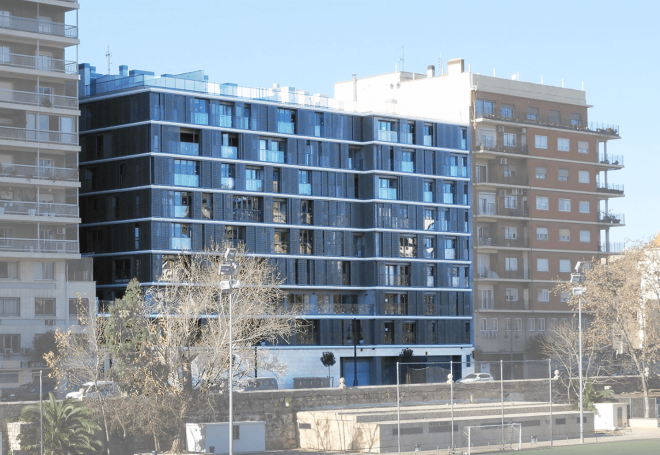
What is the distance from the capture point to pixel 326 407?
6162cm

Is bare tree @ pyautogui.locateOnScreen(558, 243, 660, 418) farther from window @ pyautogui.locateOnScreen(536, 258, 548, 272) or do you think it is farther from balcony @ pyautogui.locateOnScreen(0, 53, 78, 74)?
balcony @ pyautogui.locateOnScreen(0, 53, 78, 74)

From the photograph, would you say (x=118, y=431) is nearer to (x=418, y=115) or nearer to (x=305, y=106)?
(x=305, y=106)

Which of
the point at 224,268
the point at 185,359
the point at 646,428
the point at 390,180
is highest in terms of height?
the point at 390,180

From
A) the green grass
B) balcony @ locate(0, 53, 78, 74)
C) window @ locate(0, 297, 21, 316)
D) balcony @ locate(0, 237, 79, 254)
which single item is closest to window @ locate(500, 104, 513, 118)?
balcony @ locate(0, 53, 78, 74)

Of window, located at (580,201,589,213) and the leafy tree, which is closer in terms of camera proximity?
the leafy tree

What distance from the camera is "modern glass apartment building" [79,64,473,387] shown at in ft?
303

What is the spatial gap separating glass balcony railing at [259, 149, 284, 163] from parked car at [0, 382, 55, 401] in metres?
33.6

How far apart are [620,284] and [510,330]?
89.8ft

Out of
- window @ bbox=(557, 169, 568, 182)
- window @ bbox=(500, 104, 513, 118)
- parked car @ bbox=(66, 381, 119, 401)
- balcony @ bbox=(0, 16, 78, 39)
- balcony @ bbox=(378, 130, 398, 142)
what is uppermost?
balcony @ bbox=(0, 16, 78, 39)

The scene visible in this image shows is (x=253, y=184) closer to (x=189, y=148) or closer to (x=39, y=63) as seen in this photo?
(x=189, y=148)

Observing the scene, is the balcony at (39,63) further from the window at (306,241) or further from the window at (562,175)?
the window at (562,175)

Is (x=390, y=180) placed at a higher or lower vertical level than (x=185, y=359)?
higher

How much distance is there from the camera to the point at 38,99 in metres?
84.1

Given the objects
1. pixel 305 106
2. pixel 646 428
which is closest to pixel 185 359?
pixel 646 428
